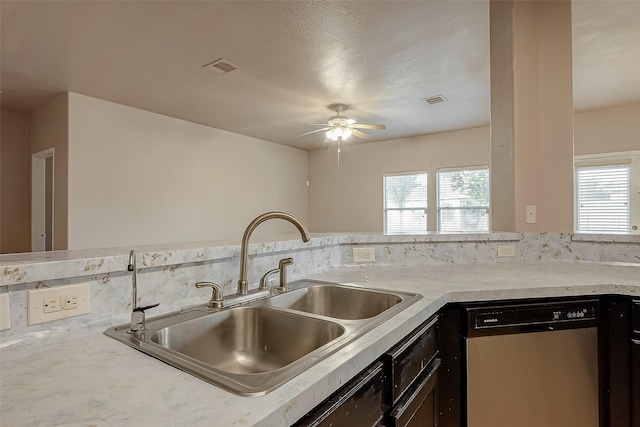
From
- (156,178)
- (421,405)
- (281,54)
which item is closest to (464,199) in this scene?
(281,54)

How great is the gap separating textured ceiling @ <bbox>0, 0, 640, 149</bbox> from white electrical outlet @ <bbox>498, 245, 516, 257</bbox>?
166cm

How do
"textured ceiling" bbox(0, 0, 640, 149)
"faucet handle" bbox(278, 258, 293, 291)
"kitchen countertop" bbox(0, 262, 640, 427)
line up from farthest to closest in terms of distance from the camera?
"textured ceiling" bbox(0, 0, 640, 149), "faucet handle" bbox(278, 258, 293, 291), "kitchen countertop" bbox(0, 262, 640, 427)

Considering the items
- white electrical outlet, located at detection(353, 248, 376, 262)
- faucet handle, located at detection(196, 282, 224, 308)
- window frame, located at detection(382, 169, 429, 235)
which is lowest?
faucet handle, located at detection(196, 282, 224, 308)

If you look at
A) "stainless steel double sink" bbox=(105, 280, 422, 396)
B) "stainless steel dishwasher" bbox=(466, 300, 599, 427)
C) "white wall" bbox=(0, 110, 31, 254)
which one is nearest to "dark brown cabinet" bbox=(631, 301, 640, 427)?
"stainless steel dishwasher" bbox=(466, 300, 599, 427)

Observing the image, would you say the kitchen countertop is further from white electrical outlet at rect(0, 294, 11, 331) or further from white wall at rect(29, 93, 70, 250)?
white wall at rect(29, 93, 70, 250)

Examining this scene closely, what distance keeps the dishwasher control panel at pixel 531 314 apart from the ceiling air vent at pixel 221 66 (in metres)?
2.96

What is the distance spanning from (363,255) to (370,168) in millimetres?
4780

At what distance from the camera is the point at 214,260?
4.06 ft

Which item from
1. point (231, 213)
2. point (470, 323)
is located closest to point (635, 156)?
point (470, 323)

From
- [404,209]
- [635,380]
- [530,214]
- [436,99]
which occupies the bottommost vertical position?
[635,380]

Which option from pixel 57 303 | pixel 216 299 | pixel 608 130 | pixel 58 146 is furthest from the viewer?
pixel 608 130

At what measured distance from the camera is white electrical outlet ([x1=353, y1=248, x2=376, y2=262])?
190 cm

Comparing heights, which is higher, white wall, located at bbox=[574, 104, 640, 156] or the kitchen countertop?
white wall, located at bbox=[574, 104, 640, 156]

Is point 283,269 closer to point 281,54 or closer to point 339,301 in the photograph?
point 339,301
